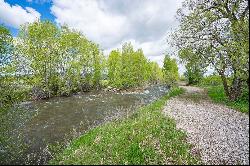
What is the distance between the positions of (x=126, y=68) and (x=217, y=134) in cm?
6422

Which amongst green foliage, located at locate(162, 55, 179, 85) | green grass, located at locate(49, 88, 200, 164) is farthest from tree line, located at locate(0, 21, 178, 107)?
green foliage, located at locate(162, 55, 179, 85)

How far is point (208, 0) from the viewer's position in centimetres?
3006

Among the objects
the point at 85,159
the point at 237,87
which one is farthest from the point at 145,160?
the point at 237,87

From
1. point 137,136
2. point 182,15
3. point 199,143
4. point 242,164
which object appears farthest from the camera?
point 182,15

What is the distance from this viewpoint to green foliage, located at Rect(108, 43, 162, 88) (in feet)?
250

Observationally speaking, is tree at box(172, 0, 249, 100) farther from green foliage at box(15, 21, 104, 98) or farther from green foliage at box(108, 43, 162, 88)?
green foliage at box(108, 43, 162, 88)

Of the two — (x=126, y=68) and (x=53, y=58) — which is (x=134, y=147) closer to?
(x=53, y=58)

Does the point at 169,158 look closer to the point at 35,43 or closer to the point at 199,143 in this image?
the point at 199,143

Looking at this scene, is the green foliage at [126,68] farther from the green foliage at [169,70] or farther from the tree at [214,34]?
the tree at [214,34]

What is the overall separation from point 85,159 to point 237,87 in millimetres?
21189

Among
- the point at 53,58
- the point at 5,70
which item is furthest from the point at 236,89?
the point at 53,58

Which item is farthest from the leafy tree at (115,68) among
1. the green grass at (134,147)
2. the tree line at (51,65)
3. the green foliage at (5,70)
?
the green grass at (134,147)

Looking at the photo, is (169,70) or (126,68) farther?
(169,70)

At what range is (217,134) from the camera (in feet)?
47.8
